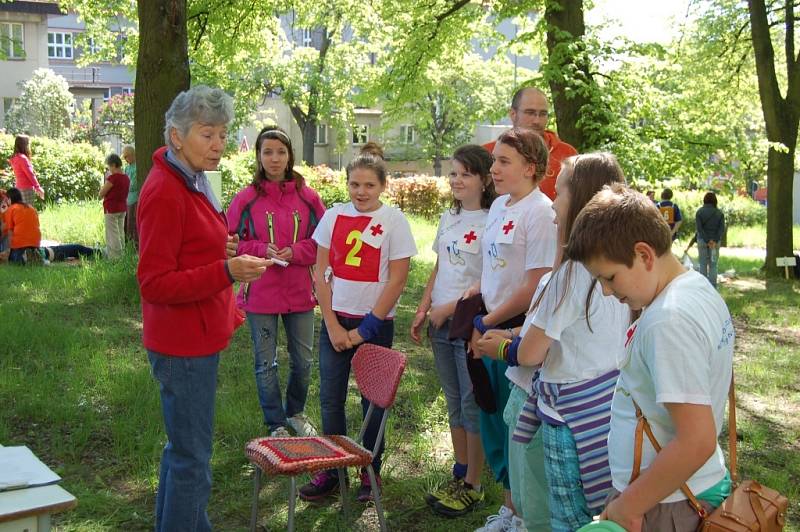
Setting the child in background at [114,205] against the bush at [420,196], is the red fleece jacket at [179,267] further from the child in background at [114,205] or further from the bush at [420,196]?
the bush at [420,196]

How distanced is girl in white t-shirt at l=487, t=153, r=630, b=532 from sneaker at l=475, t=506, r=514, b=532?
0.96 m

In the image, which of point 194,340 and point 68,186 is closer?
point 194,340

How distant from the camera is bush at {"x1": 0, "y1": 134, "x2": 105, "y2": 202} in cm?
1892

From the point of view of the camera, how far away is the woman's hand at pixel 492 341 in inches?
138

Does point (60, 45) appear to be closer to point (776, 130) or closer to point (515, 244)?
point (776, 130)

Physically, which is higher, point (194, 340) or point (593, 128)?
point (593, 128)

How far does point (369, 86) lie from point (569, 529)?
568 inches

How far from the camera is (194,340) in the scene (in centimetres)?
339

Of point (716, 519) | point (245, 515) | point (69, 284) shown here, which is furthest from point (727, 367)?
point (69, 284)

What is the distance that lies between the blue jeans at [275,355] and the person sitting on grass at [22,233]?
26.8 feet

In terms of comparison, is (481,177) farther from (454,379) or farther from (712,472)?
(712,472)

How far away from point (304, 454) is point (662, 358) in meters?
2.25

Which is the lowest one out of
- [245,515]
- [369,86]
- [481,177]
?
[245,515]

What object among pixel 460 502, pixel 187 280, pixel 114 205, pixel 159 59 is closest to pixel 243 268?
→ pixel 187 280
